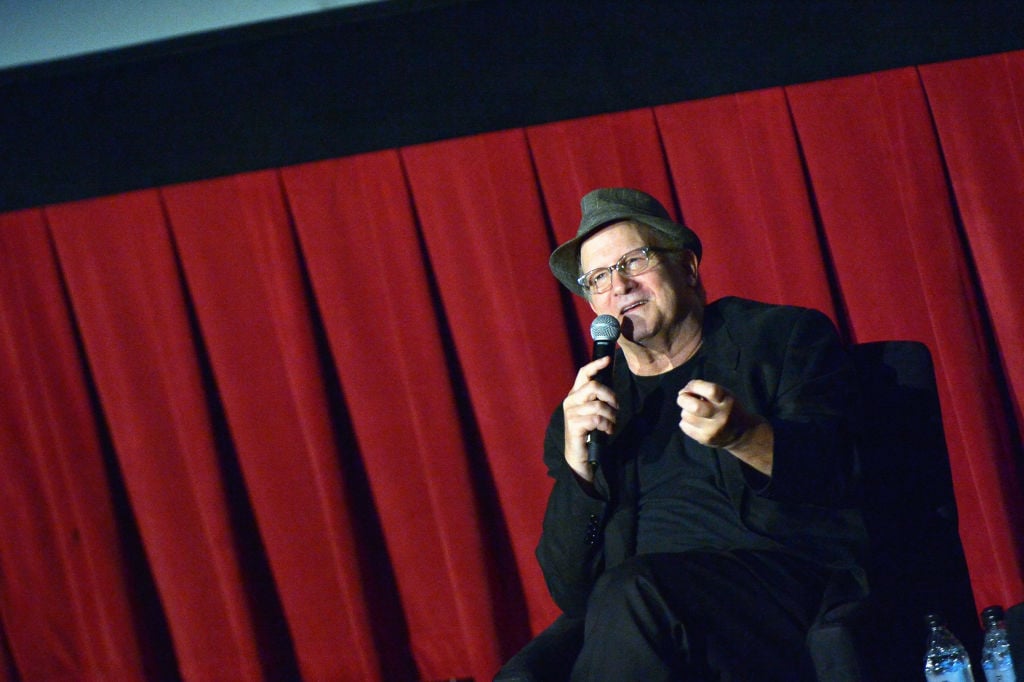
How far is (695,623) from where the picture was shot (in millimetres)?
1425

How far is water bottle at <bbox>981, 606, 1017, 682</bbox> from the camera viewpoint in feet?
5.65

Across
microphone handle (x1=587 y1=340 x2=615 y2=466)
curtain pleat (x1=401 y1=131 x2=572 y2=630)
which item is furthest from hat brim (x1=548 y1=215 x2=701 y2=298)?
curtain pleat (x1=401 y1=131 x2=572 y2=630)

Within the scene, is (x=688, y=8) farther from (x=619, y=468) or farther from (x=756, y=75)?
(x=619, y=468)

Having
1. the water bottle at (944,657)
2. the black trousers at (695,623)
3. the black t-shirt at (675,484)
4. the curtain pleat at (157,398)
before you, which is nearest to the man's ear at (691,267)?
the black t-shirt at (675,484)

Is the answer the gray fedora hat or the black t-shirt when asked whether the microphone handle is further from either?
the gray fedora hat

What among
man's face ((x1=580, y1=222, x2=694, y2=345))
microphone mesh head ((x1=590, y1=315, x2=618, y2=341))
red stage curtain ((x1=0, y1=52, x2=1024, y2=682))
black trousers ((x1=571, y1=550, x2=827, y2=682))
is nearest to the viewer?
black trousers ((x1=571, y1=550, x2=827, y2=682))

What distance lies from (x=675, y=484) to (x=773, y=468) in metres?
0.32

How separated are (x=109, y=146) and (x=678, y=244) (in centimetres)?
200

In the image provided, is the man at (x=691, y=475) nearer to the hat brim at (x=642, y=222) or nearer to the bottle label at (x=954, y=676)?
the hat brim at (x=642, y=222)

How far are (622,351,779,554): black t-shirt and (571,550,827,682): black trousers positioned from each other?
0.48 feet

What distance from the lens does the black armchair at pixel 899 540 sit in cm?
143

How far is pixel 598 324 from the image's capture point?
1.71 m

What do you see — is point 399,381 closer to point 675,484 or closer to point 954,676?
point 675,484

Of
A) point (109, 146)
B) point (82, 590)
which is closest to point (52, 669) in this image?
point (82, 590)
